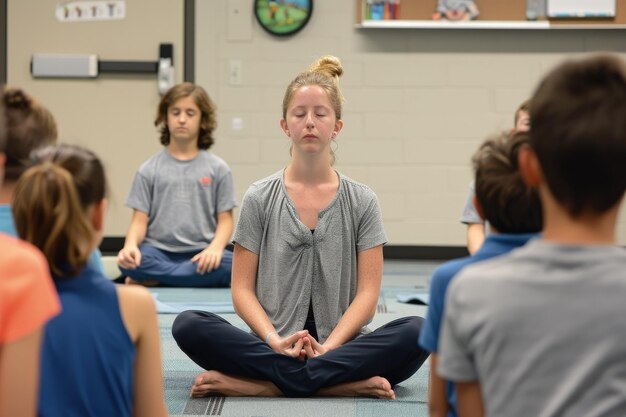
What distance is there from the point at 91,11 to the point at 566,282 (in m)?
5.24

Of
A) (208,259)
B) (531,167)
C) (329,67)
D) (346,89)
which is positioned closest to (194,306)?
(208,259)

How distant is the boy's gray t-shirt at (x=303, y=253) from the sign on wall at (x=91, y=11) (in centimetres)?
347

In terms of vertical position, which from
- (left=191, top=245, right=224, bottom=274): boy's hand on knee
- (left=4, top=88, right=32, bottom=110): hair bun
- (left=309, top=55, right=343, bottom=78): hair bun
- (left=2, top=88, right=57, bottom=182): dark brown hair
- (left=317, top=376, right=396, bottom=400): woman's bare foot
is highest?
(left=309, top=55, right=343, bottom=78): hair bun

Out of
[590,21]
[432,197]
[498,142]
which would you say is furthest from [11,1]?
[498,142]

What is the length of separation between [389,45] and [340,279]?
3372mm

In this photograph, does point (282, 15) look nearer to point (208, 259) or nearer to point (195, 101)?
point (195, 101)

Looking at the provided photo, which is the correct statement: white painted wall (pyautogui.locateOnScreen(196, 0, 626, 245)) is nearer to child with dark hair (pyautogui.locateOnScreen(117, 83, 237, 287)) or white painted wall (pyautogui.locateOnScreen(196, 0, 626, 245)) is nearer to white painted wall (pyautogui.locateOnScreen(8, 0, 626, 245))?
white painted wall (pyautogui.locateOnScreen(8, 0, 626, 245))

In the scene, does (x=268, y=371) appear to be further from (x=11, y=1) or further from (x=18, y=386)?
(x=11, y=1)

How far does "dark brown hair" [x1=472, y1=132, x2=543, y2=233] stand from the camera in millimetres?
1479

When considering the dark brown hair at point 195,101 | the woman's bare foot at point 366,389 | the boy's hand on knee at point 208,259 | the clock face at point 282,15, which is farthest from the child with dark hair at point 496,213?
the clock face at point 282,15

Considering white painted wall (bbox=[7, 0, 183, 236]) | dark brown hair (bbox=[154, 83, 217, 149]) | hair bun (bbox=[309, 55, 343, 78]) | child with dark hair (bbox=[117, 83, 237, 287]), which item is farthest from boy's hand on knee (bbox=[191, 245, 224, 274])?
hair bun (bbox=[309, 55, 343, 78])

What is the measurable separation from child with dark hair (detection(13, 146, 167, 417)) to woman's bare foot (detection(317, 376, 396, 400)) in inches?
46.5

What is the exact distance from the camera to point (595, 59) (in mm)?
1195

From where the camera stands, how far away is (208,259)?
468 cm
